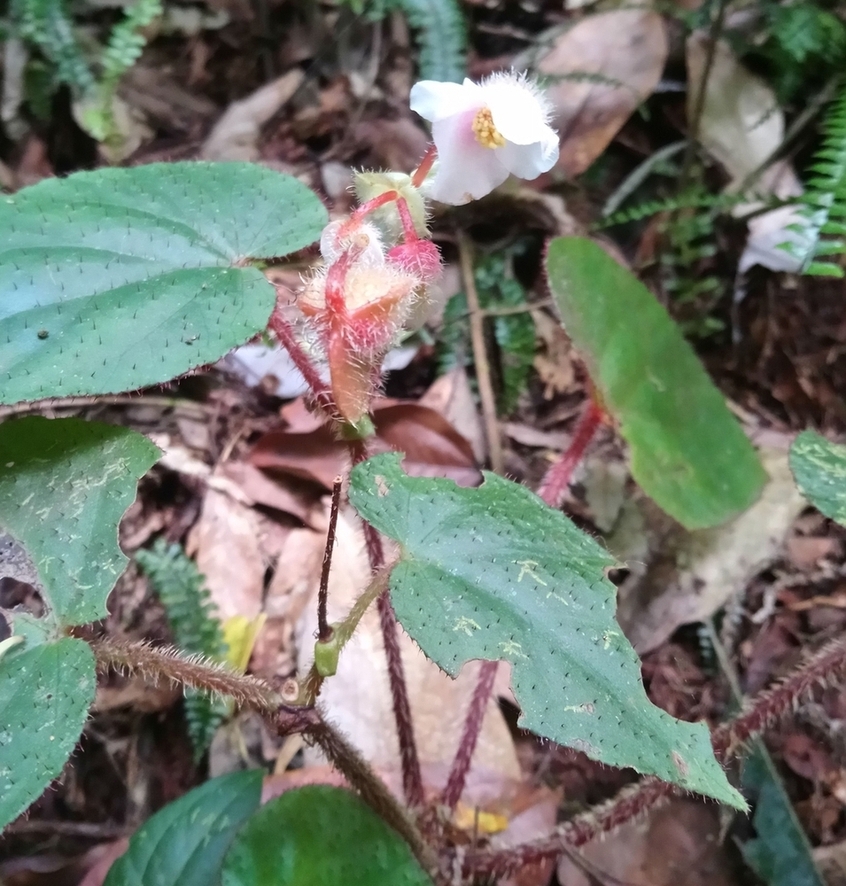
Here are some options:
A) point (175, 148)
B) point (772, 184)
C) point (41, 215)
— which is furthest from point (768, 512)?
point (175, 148)

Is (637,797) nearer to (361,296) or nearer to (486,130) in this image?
(361,296)

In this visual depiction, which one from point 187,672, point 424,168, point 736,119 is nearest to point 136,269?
point 424,168

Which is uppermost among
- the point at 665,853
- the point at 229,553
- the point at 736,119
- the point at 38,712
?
the point at 736,119

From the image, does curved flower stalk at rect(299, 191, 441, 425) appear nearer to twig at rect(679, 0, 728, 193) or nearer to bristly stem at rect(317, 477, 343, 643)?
bristly stem at rect(317, 477, 343, 643)

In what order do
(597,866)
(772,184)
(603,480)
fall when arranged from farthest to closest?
(772,184) < (603,480) < (597,866)

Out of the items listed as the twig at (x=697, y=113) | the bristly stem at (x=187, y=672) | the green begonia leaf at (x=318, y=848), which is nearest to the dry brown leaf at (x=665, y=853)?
the green begonia leaf at (x=318, y=848)

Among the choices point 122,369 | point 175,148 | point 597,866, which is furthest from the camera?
point 175,148

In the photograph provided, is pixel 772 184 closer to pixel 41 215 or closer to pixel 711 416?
pixel 711 416
